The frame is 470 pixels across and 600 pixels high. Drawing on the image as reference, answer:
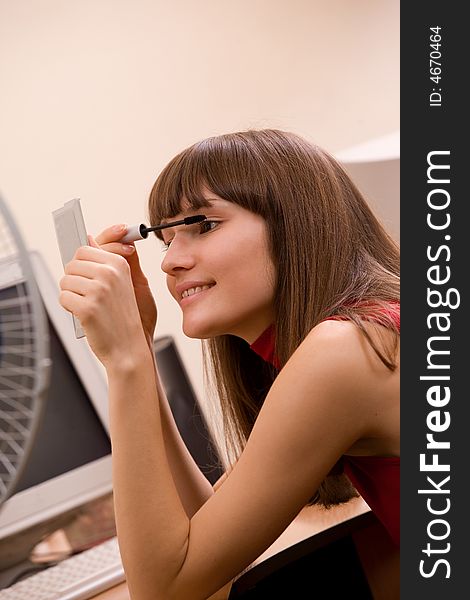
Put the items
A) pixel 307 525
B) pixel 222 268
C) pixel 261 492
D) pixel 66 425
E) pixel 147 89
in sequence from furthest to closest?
pixel 147 89 < pixel 66 425 < pixel 307 525 < pixel 222 268 < pixel 261 492

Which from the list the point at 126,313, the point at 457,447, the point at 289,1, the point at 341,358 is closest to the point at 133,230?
the point at 126,313

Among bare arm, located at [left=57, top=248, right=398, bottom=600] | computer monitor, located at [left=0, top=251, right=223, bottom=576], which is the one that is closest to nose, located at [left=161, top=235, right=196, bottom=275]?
bare arm, located at [left=57, top=248, right=398, bottom=600]

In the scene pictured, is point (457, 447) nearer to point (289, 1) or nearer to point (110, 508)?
point (110, 508)

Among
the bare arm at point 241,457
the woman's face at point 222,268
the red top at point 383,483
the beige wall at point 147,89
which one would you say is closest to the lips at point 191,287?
the woman's face at point 222,268

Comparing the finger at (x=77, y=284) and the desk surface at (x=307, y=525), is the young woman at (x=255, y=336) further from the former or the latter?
the desk surface at (x=307, y=525)

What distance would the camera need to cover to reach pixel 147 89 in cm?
175

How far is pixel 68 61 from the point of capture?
63.6 inches

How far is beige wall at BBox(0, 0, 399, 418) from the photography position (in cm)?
156

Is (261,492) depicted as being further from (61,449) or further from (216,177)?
(61,449)

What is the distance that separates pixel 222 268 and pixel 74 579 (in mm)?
519

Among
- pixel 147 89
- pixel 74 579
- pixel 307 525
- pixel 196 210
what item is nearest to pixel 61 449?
pixel 74 579

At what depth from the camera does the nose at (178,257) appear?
97 centimetres

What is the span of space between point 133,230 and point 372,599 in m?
0.52

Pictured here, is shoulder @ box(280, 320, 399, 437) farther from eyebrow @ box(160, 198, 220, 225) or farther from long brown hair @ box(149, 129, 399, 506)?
eyebrow @ box(160, 198, 220, 225)
